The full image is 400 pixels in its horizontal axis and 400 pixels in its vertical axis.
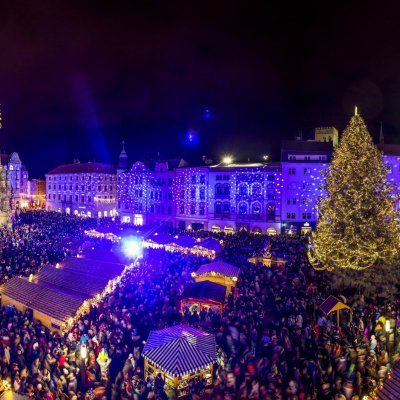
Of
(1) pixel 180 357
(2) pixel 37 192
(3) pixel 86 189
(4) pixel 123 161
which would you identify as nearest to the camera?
(1) pixel 180 357

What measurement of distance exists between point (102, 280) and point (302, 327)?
456 inches

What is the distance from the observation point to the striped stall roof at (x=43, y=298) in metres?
17.7

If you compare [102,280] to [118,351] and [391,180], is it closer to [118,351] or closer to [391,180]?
[118,351]

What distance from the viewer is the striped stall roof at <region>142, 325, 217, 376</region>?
39.5 feet

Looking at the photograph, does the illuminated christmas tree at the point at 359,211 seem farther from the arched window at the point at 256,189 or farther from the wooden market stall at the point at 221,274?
the arched window at the point at 256,189

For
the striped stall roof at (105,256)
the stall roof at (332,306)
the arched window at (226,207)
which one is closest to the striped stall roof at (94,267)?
the striped stall roof at (105,256)

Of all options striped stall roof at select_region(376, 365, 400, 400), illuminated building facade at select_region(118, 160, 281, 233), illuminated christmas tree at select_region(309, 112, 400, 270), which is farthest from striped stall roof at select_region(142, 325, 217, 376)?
illuminated building facade at select_region(118, 160, 281, 233)

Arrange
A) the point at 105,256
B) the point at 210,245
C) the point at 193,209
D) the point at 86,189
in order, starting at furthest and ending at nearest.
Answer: the point at 86,189, the point at 193,209, the point at 210,245, the point at 105,256

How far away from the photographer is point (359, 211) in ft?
66.3

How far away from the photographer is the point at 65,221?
153ft

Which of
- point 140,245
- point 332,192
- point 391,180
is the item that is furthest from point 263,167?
point 332,192

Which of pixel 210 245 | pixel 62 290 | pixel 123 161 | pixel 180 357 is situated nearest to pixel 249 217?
pixel 210 245

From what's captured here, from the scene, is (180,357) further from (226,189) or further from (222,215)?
(226,189)

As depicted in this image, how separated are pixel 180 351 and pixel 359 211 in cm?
1329
